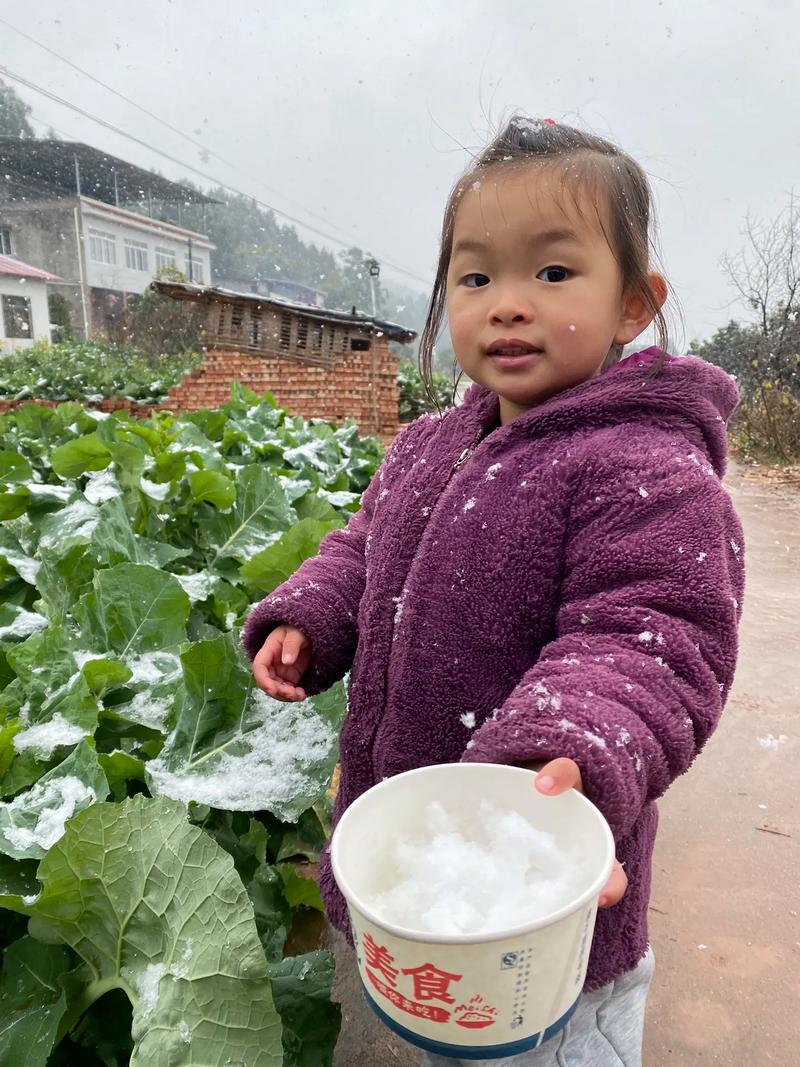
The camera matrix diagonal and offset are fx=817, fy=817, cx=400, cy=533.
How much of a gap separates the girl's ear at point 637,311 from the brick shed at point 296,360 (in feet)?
37.6

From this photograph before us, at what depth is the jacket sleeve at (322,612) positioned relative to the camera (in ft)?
4.20

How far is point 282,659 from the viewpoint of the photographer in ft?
4.12

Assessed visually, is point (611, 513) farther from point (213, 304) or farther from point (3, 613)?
point (213, 304)

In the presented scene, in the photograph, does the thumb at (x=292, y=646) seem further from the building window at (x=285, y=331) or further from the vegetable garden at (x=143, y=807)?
the building window at (x=285, y=331)

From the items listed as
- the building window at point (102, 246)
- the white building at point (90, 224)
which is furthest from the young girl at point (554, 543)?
the building window at point (102, 246)

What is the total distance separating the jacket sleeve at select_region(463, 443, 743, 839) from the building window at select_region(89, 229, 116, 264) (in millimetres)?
29614

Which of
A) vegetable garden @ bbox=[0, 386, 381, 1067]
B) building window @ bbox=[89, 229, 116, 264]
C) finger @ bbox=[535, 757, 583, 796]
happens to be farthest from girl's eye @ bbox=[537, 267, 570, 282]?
building window @ bbox=[89, 229, 116, 264]

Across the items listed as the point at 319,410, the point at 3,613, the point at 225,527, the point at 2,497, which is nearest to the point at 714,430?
the point at 3,613

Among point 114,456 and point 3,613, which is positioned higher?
point 114,456

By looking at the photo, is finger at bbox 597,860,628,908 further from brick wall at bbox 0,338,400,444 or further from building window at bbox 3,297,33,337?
building window at bbox 3,297,33,337

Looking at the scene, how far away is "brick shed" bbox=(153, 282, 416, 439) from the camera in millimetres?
12852

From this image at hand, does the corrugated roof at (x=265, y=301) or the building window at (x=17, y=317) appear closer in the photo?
the corrugated roof at (x=265, y=301)

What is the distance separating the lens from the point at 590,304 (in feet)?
3.49

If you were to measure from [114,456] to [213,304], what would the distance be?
11.7 meters
